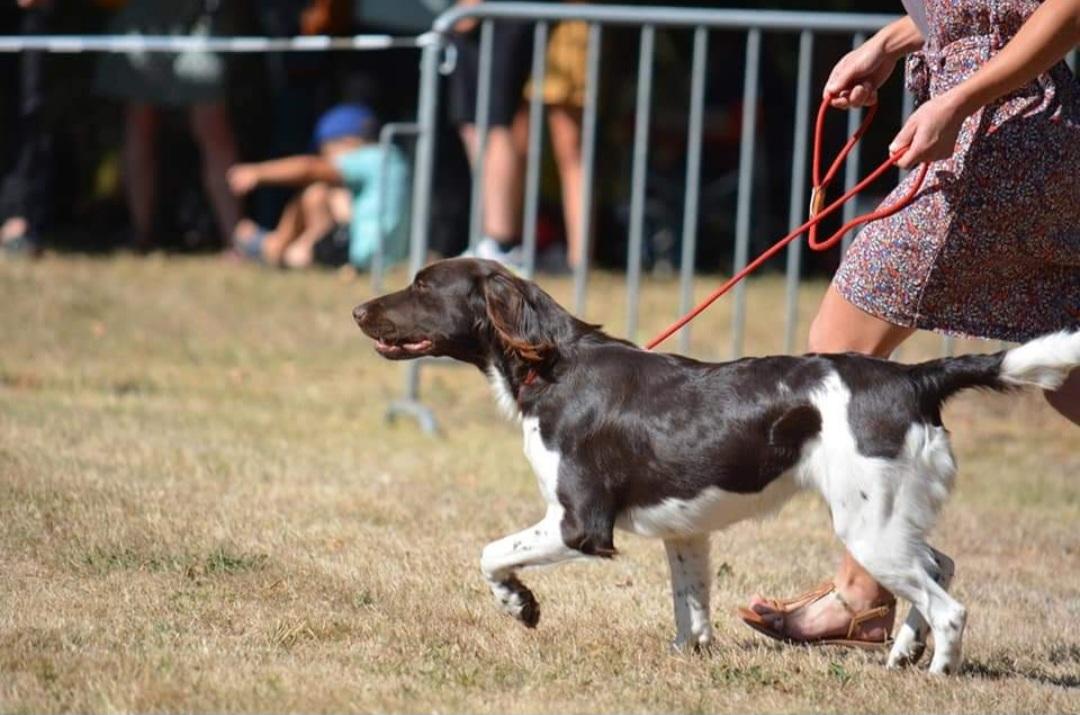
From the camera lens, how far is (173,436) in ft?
25.0

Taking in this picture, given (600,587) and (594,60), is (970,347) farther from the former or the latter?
(600,587)

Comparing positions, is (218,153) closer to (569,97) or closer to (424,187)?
(569,97)

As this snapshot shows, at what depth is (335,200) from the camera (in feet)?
43.0

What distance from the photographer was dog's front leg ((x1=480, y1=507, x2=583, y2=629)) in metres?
4.58

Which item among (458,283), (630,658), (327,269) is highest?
(458,283)

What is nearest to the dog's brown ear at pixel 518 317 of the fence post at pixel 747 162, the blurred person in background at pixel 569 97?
the fence post at pixel 747 162

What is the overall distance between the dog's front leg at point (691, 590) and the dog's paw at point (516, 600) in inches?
15.7

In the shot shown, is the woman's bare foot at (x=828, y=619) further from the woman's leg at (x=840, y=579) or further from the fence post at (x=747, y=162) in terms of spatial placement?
the fence post at (x=747, y=162)

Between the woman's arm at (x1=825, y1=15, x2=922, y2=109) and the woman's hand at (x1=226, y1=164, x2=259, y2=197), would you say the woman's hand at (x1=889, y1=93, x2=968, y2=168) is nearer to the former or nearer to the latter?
the woman's arm at (x1=825, y1=15, x2=922, y2=109)

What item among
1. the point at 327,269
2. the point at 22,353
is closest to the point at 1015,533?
the point at 22,353

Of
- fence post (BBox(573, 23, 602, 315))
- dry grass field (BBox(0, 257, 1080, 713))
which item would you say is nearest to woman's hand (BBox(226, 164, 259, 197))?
dry grass field (BBox(0, 257, 1080, 713))

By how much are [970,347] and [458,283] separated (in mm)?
5261

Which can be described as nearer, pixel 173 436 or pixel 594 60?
pixel 173 436

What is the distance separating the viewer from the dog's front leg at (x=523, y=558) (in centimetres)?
458
